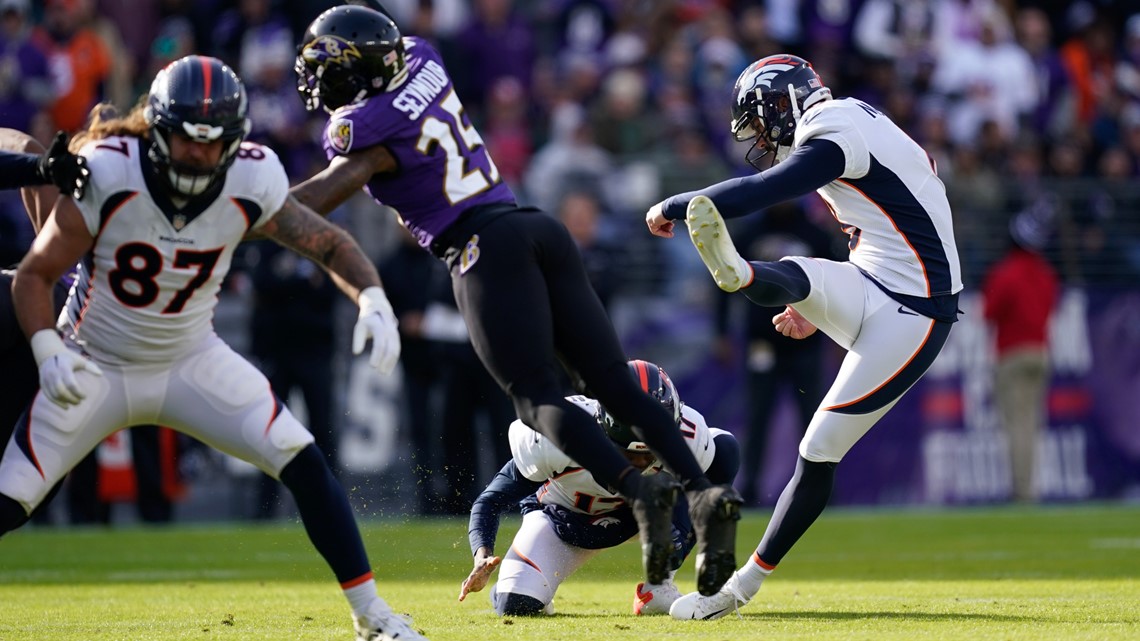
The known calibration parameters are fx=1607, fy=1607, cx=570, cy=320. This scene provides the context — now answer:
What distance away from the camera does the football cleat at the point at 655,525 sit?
4.89m

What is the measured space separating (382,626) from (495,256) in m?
1.23

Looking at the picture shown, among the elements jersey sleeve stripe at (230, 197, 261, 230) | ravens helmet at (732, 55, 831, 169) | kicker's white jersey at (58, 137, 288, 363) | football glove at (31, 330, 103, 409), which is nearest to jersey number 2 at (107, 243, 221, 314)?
kicker's white jersey at (58, 137, 288, 363)

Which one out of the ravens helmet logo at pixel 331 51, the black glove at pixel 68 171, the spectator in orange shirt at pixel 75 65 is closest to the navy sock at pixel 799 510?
the ravens helmet logo at pixel 331 51

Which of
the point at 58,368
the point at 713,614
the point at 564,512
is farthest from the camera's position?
the point at 564,512

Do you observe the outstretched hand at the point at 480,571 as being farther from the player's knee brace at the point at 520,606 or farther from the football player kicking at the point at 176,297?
the football player kicking at the point at 176,297

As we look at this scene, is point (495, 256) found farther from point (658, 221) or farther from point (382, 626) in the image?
point (382, 626)

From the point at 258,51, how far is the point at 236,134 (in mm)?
8932

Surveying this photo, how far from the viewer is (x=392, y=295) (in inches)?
461

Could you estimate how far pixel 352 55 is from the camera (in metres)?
5.60

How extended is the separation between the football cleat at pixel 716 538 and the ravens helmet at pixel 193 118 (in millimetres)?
1829

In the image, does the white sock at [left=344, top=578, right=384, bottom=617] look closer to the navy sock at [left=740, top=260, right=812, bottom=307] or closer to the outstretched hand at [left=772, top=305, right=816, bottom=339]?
the navy sock at [left=740, top=260, right=812, bottom=307]

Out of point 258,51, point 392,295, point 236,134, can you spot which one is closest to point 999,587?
point 236,134

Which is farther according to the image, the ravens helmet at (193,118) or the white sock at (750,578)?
the white sock at (750,578)

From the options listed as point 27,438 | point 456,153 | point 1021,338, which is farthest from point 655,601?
point 1021,338
